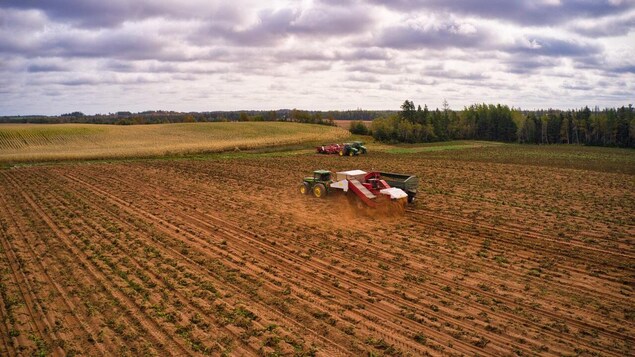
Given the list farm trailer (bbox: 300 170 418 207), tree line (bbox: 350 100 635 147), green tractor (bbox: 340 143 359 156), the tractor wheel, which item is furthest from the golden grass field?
farm trailer (bbox: 300 170 418 207)

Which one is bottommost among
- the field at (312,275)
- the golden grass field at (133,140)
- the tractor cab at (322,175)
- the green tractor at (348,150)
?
the field at (312,275)

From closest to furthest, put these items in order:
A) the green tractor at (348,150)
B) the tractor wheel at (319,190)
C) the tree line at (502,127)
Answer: the tractor wheel at (319,190) → the green tractor at (348,150) → the tree line at (502,127)

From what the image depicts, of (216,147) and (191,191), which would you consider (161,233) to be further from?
(216,147)

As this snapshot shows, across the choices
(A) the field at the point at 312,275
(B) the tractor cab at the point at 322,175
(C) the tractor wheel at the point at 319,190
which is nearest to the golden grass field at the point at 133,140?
(A) the field at the point at 312,275

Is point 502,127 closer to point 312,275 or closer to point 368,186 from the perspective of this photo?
point 368,186

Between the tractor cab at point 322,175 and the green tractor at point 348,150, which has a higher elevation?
the green tractor at point 348,150

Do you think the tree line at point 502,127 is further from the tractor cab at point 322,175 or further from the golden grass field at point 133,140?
the tractor cab at point 322,175

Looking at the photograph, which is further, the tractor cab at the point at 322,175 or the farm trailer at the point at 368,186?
the tractor cab at the point at 322,175

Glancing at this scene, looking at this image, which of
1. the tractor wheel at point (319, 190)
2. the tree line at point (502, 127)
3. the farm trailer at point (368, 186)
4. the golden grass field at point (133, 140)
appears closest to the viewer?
the farm trailer at point (368, 186)

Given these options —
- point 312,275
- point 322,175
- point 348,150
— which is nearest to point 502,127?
point 348,150
